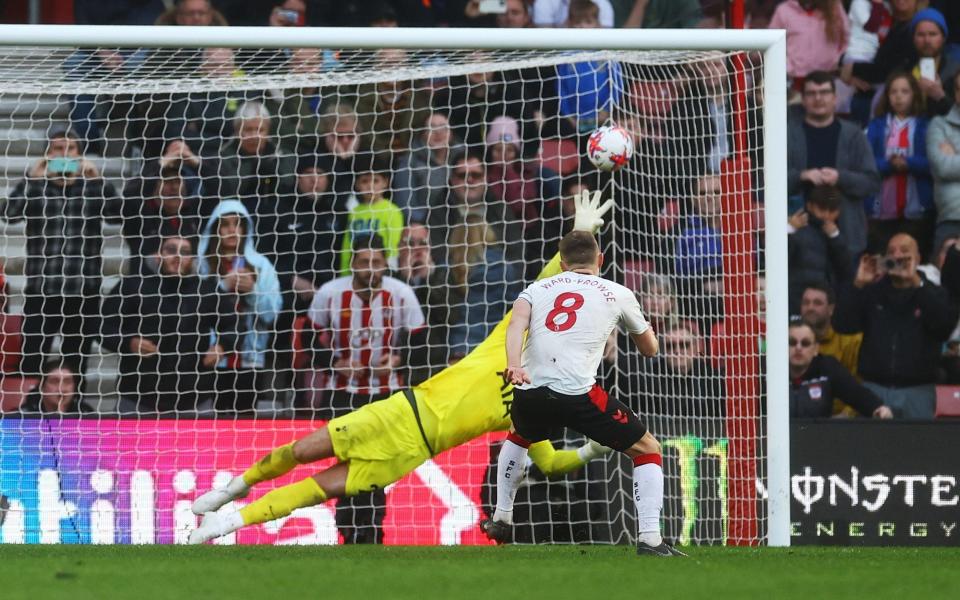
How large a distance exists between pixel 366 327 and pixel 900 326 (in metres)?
3.99

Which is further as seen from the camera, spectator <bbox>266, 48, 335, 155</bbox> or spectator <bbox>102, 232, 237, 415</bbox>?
spectator <bbox>266, 48, 335, 155</bbox>

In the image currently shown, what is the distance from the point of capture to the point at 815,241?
37.0 feet

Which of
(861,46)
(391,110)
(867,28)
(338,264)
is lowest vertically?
(338,264)

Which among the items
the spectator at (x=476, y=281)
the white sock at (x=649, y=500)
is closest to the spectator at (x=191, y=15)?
the spectator at (x=476, y=281)

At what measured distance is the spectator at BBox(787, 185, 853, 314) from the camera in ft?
36.9

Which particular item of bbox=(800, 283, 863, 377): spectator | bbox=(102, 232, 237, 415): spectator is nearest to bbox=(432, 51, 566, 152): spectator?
bbox=(102, 232, 237, 415): spectator

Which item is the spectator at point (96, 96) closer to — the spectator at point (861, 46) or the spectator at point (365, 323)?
the spectator at point (365, 323)

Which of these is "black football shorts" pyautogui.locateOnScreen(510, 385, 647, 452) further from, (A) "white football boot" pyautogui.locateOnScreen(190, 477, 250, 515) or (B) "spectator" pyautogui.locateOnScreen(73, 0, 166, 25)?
(B) "spectator" pyautogui.locateOnScreen(73, 0, 166, 25)

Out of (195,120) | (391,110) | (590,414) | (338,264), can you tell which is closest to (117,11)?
(195,120)

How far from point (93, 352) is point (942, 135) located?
6729mm

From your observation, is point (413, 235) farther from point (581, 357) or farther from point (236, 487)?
point (581, 357)

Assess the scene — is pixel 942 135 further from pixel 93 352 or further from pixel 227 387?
pixel 93 352

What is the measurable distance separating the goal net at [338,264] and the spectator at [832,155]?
0.89 meters

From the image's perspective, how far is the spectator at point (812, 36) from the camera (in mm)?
12203
